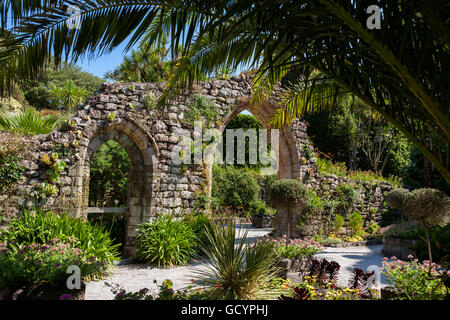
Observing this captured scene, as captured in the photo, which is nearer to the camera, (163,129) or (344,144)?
(163,129)

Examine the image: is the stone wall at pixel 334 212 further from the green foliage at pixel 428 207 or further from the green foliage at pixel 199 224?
the green foliage at pixel 428 207

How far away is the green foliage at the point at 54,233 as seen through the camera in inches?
191

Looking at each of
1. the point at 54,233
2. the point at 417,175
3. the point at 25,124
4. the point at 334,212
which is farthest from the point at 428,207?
the point at 417,175

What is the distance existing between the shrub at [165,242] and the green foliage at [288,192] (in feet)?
6.47

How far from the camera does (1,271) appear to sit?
10.3 ft

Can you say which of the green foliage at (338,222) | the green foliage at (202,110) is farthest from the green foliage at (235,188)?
the green foliage at (202,110)

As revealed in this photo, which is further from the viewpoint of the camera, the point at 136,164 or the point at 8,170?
the point at 136,164

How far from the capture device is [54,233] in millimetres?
4914

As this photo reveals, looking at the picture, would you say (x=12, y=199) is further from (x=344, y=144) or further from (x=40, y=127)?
(x=344, y=144)

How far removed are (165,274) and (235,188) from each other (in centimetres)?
826

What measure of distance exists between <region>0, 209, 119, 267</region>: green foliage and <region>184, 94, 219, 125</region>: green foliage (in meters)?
3.47

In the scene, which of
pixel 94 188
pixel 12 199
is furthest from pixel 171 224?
pixel 94 188

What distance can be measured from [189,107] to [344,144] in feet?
36.6

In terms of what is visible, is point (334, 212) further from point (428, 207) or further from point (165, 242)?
point (165, 242)
